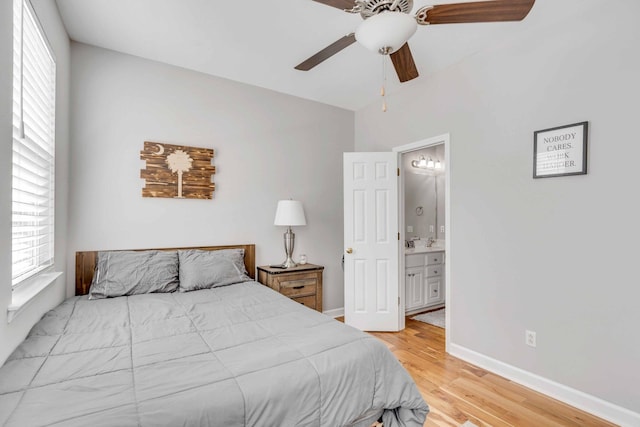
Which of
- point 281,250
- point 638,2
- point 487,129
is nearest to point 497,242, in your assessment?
point 487,129

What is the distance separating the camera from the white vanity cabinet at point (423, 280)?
13.6 feet

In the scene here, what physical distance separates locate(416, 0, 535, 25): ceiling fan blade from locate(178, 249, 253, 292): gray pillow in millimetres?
2415

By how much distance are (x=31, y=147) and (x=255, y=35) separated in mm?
1696

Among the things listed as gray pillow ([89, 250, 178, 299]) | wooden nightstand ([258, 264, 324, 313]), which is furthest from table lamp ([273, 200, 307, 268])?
gray pillow ([89, 250, 178, 299])

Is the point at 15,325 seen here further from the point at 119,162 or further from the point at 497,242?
the point at 497,242

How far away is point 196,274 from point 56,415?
1809 millimetres

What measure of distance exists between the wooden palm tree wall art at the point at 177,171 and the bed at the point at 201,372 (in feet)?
4.10

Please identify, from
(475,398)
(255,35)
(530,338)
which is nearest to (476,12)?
(255,35)

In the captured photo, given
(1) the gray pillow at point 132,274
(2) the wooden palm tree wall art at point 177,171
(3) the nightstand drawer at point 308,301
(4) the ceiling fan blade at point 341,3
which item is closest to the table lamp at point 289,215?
(3) the nightstand drawer at point 308,301

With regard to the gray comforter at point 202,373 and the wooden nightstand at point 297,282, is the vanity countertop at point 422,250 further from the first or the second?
the gray comforter at point 202,373

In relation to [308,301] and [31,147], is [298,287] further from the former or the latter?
[31,147]

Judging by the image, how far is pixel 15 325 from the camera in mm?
1569

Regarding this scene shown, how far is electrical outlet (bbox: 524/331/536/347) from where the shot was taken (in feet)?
7.99

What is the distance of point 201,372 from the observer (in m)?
1.30
